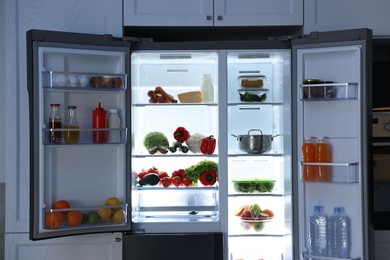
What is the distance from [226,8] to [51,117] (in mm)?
1173

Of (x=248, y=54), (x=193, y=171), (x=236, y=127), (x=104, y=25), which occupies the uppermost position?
(x=104, y=25)

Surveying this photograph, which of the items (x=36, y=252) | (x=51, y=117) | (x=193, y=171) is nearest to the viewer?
(x=51, y=117)

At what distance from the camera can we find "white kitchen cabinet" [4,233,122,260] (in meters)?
2.66

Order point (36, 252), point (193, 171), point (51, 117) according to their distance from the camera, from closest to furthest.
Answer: point (51, 117) → point (36, 252) → point (193, 171)

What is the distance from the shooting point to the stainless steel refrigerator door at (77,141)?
2.41 metres

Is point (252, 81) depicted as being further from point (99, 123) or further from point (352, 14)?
point (99, 123)

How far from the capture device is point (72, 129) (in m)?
2.45

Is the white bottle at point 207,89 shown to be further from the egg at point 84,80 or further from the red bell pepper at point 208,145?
the egg at point 84,80

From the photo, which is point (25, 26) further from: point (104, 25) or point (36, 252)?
point (36, 252)

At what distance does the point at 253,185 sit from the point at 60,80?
4.12 ft

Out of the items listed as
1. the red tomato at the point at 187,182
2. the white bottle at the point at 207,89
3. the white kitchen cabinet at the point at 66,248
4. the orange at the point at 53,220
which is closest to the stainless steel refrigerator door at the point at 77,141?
the orange at the point at 53,220

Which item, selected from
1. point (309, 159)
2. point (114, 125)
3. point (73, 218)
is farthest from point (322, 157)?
point (73, 218)

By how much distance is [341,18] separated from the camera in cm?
276

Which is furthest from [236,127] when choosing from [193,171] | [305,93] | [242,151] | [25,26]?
[25,26]
